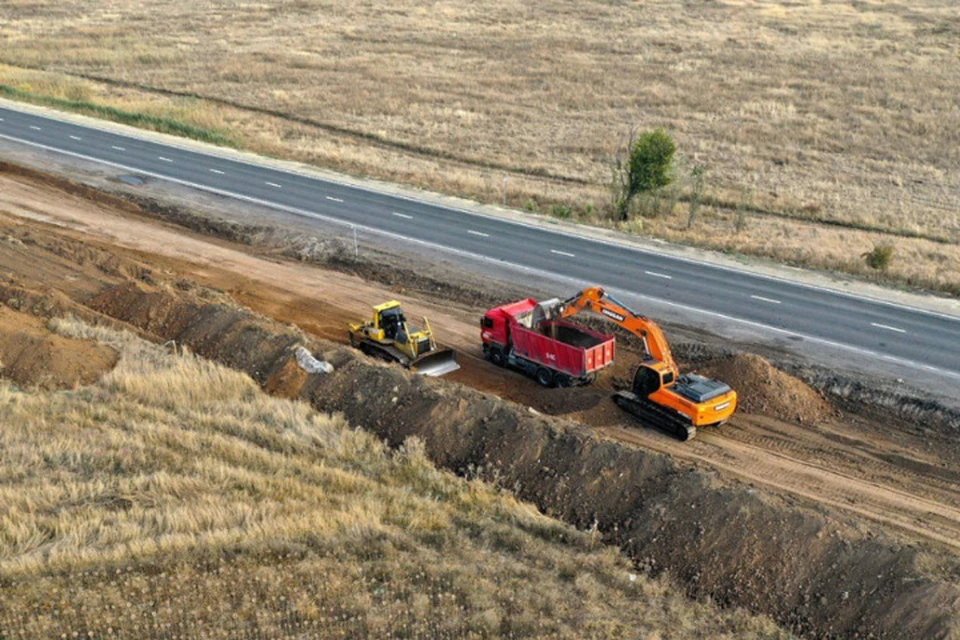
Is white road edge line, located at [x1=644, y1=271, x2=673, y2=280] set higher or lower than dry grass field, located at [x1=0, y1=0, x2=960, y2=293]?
lower

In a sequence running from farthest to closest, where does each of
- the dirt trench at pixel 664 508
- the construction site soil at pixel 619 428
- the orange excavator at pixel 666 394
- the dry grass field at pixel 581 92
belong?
the dry grass field at pixel 581 92
the orange excavator at pixel 666 394
the construction site soil at pixel 619 428
the dirt trench at pixel 664 508

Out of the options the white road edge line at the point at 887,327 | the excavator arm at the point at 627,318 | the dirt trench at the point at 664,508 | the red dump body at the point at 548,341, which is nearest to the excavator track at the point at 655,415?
the excavator arm at the point at 627,318

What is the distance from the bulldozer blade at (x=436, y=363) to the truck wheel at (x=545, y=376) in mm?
2396

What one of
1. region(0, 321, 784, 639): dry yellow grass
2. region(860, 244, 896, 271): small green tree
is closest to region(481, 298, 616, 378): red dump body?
region(0, 321, 784, 639): dry yellow grass

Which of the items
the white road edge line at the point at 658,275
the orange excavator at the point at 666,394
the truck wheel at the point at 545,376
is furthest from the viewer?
the white road edge line at the point at 658,275

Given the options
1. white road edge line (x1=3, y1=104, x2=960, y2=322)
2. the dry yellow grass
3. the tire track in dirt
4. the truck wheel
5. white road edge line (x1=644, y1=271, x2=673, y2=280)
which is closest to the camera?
the dry yellow grass

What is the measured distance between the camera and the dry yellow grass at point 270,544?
43.4ft

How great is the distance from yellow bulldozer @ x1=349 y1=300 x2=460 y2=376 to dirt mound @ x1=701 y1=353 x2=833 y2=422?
7541mm

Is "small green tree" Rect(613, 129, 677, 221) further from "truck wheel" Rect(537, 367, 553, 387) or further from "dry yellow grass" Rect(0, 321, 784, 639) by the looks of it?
"dry yellow grass" Rect(0, 321, 784, 639)

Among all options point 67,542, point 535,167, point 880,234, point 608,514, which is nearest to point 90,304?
point 67,542

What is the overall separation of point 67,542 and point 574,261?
23.6 m

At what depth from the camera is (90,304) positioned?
28703 millimetres

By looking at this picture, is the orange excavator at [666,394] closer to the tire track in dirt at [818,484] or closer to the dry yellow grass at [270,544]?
the tire track in dirt at [818,484]

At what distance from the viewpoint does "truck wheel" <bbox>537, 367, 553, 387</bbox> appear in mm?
25767
